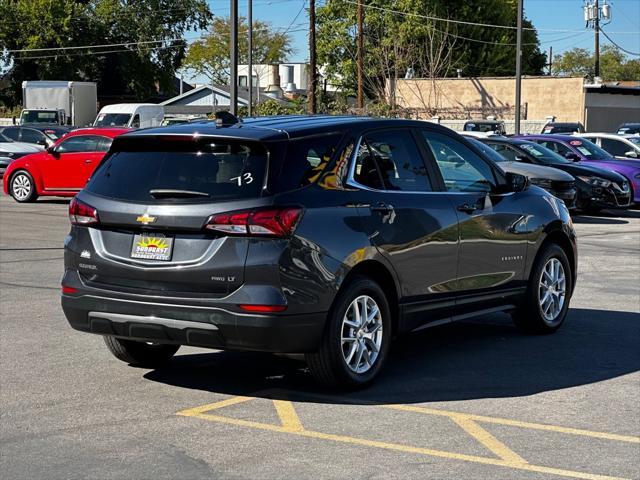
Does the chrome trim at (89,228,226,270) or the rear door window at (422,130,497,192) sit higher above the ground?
the rear door window at (422,130,497,192)

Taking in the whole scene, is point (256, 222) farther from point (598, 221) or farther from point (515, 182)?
point (598, 221)

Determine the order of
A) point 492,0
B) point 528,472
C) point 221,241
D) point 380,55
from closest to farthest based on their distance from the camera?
1. point 528,472
2. point 221,241
3. point 380,55
4. point 492,0

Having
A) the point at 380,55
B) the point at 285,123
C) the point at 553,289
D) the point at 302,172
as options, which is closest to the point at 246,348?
the point at 302,172

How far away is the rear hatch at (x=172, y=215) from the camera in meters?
6.47

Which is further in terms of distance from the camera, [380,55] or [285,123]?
[380,55]

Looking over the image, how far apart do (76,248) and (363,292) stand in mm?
1883

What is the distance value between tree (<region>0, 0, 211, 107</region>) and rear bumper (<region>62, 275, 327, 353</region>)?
7285 cm

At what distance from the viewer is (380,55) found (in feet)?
239

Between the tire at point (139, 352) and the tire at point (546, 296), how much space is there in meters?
2.97

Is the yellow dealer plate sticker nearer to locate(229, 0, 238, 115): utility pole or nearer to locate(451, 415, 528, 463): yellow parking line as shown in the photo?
locate(451, 415, 528, 463): yellow parking line

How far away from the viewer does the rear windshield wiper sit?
6.60 metres

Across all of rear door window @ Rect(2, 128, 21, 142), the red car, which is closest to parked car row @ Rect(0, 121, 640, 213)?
the red car

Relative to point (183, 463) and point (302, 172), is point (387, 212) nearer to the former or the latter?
point (302, 172)

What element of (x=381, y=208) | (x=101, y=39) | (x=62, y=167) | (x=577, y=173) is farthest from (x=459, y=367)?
(x=101, y=39)
